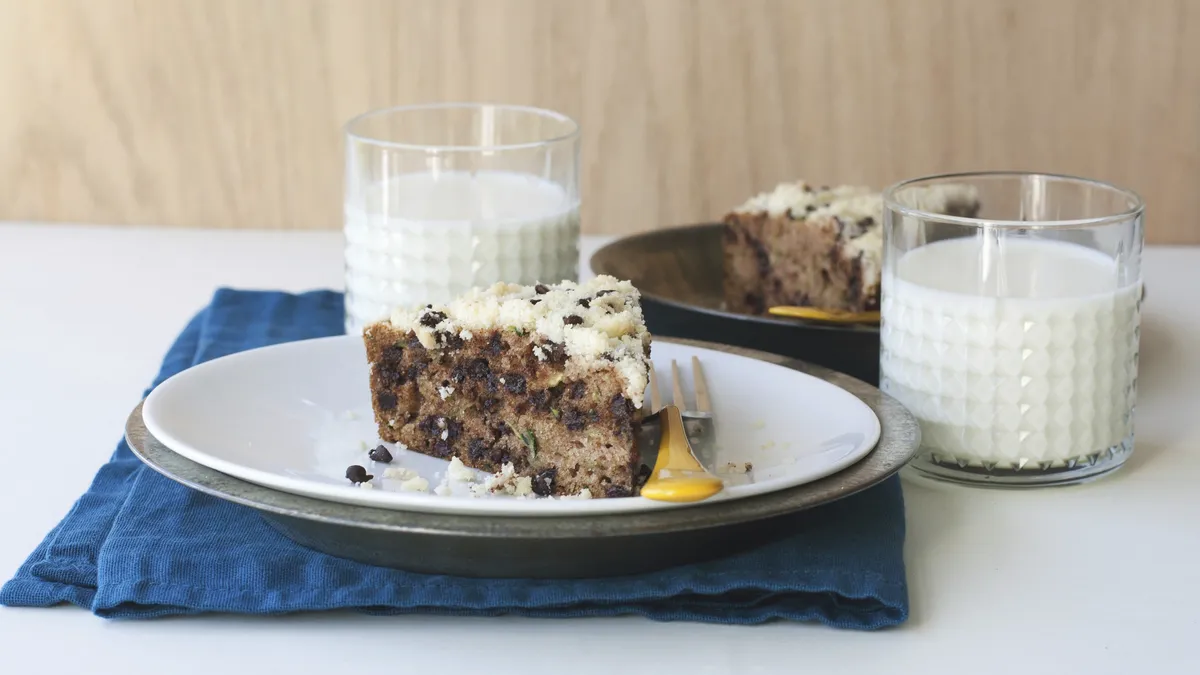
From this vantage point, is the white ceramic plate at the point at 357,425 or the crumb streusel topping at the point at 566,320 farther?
the crumb streusel topping at the point at 566,320

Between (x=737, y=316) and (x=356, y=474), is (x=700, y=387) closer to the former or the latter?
(x=737, y=316)

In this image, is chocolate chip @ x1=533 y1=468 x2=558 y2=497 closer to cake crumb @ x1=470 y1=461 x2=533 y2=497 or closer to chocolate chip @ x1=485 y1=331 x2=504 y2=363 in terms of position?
cake crumb @ x1=470 y1=461 x2=533 y2=497

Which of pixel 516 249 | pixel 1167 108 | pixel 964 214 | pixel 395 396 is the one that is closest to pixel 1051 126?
pixel 1167 108

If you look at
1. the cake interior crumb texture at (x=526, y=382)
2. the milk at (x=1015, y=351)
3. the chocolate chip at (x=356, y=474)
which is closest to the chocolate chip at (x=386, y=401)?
the cake interior crumb texture at (x=526, y=382)

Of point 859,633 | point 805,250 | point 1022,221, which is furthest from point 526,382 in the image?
point 805,250

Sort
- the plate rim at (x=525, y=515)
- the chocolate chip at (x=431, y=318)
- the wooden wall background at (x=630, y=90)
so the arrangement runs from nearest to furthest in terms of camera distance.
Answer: the plate rim at (x=525, y=515) < the chocolate chip at (x=431, y=318) < the wooden wall background at (x=630, y=90)

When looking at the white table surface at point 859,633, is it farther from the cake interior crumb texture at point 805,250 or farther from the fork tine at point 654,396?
the cake interior crumb texture at point 805,250

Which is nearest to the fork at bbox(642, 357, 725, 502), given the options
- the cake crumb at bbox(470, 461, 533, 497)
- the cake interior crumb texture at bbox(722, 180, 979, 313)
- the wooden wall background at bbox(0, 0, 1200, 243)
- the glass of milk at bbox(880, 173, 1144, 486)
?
the cake crumb at bbox(470, 461, 533, 497)
